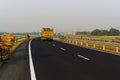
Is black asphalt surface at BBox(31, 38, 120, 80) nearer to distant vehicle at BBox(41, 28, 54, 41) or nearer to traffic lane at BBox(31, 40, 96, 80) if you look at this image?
traffic lane at BBox(31, 40, 96, 80)

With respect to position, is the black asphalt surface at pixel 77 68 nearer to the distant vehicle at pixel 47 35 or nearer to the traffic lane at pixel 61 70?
the traffic lane at pixel 61 70

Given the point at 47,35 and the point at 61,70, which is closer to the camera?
the point at 61,70

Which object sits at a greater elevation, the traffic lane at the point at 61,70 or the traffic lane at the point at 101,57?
the traffic lane at the point at 61,70

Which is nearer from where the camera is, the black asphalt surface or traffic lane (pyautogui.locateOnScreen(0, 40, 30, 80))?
the black asphalt surface

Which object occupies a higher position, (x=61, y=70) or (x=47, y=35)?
(x=61, y=70)

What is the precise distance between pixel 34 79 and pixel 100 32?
139436 mm

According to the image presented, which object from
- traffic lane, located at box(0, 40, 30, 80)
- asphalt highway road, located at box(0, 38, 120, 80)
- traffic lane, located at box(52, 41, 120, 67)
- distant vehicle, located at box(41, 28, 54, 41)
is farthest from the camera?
distant vehicle, located at box(41, 28, 54, 41)

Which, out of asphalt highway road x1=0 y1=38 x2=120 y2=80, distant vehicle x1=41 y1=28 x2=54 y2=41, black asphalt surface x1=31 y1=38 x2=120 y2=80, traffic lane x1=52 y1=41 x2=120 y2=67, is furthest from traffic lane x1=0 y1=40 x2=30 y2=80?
distant vehicle x1=41 y1=28 x2=54 y2=41

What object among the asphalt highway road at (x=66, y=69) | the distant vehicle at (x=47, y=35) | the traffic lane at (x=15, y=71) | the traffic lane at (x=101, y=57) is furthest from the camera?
the distant vehicle at (x=47, y=35)

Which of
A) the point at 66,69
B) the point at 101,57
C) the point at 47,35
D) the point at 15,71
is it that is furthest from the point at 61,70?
the point at 47,35

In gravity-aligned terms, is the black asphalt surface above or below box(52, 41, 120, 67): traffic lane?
above

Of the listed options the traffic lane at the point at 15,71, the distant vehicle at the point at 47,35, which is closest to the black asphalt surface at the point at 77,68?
the traffic lane at the point at 15,71

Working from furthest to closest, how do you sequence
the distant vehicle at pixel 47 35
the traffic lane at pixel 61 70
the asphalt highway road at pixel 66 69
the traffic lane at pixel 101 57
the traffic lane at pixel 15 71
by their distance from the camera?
the distant vehicle at pixel 47 35, the traffic lane at pixel 101 57, the traffic lane at pixel 15 71, the asphalt highway road at pixel 66 69, the traffic lane at pixel 61 70

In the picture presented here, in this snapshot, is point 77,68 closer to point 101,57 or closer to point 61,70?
point 61,70
